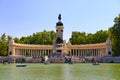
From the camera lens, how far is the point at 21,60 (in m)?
106

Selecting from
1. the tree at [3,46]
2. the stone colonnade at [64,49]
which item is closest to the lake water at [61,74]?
the stone colonnade at [64,49]

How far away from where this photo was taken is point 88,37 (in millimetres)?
139875

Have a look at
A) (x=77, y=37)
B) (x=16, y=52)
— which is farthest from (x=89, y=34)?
(x=16, y=52)

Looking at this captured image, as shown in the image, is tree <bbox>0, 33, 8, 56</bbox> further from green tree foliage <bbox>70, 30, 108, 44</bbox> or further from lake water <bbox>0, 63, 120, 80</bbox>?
lake water <bbox>0, 63, 120, 80</bbox>

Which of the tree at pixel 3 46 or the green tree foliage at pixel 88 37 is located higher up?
the green tree foliage at pixel 88 37

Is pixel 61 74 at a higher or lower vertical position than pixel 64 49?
lower

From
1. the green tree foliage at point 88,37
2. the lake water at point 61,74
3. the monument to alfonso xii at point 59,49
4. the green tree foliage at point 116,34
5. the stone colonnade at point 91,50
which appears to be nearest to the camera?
the lake water at point 61,74

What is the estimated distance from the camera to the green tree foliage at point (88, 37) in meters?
131

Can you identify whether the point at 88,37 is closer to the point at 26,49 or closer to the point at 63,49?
the point at 63,49

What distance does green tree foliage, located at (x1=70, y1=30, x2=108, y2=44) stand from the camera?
131 meters

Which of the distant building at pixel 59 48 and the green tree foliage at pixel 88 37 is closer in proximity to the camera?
the distant building at pixel 59 48

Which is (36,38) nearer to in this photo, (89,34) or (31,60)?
(89,34)

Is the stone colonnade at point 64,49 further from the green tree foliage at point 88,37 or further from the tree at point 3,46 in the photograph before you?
the green tree foliage at point 88,37

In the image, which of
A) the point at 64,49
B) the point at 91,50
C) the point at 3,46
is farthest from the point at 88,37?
the point at 3,46
